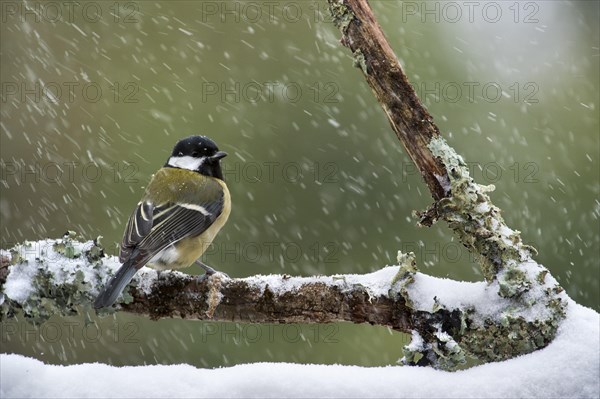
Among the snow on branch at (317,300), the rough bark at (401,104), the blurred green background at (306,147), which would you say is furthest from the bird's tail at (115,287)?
the blurred green background at (306,147)

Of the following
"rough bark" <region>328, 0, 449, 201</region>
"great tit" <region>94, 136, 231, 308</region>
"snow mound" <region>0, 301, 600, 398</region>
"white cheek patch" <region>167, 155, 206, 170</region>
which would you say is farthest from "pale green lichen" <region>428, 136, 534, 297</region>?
"white cheek patch" <region>167, 155, 206, 170</region>

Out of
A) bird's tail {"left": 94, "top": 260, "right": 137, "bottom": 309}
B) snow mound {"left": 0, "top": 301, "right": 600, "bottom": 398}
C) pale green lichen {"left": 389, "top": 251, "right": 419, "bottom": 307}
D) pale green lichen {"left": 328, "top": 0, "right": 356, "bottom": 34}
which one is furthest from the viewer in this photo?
pale green lichen {"left": 328, "top": 0, "right": 356, "bottom": 34}

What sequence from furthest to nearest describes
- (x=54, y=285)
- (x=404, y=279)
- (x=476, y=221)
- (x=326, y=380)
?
(x=54, y=285) < (x=476, y=221) < (x=404, y=279) < (x=326, y=380)

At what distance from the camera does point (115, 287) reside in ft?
6.89

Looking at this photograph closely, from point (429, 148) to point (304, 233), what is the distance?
2.22 m

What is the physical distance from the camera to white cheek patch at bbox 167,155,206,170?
3635 mm

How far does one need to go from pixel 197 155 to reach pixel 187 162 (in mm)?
80

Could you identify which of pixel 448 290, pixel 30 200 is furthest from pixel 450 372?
pixel 30 200

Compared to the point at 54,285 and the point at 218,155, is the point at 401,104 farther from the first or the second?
the point at 218,155

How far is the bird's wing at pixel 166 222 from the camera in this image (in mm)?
2867

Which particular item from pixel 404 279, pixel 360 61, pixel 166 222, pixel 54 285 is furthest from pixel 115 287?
pixel 166 222

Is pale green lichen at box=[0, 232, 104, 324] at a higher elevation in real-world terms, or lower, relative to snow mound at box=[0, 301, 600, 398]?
lower

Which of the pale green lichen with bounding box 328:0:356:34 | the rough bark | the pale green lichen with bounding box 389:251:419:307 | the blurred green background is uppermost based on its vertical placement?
the pale green lichen with bounding box 328:0:356:34

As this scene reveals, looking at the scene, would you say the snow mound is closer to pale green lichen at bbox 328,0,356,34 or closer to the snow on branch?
the snow on branch
